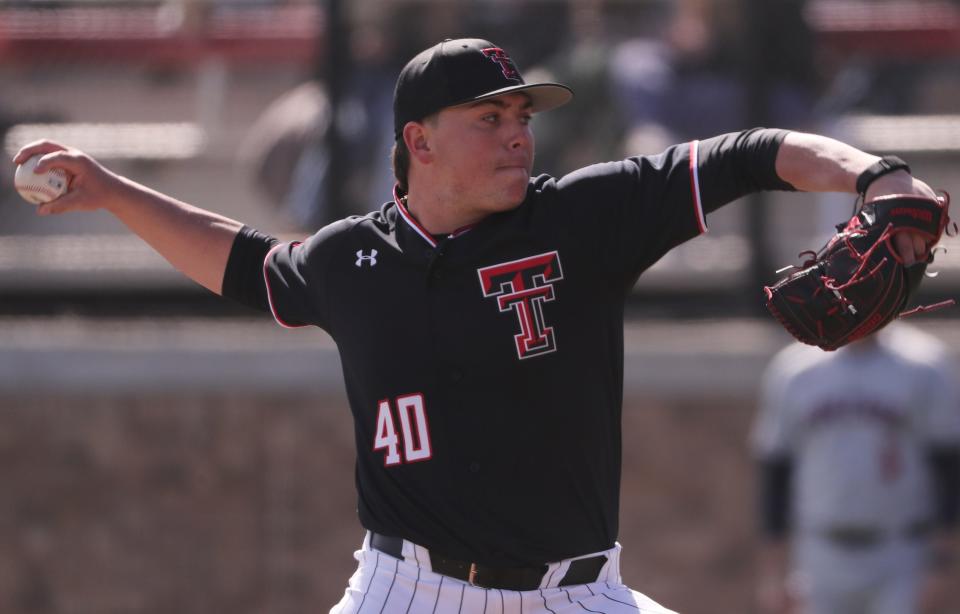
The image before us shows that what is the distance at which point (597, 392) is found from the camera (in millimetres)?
3439

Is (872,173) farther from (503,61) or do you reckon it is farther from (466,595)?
(466,595)

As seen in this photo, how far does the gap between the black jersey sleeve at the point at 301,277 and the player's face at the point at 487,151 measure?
1.14 ft

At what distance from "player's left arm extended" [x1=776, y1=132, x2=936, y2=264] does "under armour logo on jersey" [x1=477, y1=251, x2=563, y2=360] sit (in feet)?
1.80

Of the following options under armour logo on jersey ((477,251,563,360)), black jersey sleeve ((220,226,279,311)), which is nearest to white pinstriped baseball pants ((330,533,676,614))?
under armour logo on jersey ((477,251,563,360))

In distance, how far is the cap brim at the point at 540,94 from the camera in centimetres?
334

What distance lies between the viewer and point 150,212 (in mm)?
3785

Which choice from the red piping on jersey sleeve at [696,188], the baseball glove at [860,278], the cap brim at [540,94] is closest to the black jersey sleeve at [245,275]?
the cap brim at [540,94]

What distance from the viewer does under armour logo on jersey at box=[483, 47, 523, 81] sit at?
340 centimetres

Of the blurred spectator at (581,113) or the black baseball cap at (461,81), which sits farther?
the blurred spectator at (581,113)

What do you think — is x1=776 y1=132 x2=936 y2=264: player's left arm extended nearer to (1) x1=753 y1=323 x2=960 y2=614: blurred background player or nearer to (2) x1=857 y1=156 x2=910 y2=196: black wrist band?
(2) x1=857 y1=156 x2=910 y2=196: black wrist band

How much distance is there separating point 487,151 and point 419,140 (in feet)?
0.67

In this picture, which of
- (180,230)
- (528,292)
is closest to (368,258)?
(528,292)

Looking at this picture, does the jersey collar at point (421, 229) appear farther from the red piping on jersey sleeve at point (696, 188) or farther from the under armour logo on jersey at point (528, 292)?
the red piping on jersey sleeve at point (696, 188)

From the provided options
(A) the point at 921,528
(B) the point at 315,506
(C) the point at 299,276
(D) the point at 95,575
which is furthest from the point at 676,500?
(C) the point at 299,276
